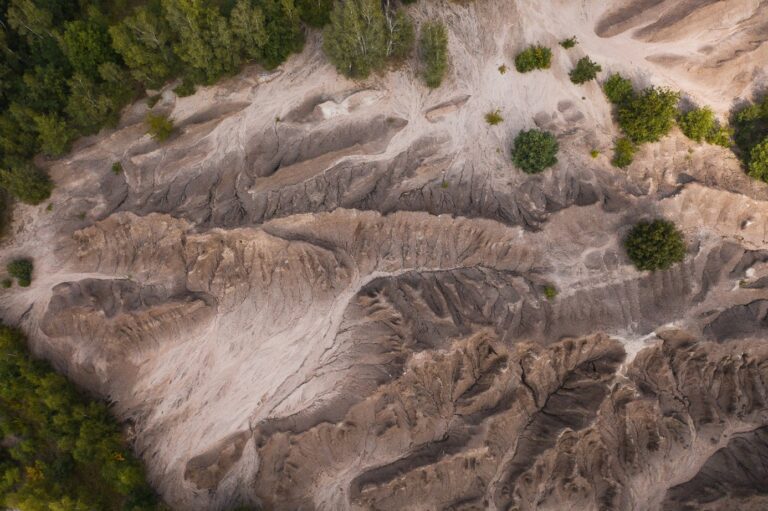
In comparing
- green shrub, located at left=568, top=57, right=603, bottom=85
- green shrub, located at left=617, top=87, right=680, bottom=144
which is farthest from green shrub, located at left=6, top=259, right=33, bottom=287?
green shrub, located at left=617, top=87, right=680, bottom=144

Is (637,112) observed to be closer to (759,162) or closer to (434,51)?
(759,162)

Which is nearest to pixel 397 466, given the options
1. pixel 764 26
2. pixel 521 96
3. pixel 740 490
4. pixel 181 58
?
pixel 740 490

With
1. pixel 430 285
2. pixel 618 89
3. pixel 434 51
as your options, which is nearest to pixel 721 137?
pixel 618 89

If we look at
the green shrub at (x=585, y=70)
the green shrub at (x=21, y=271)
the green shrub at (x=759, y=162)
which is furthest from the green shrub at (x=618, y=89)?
the green shrub at (x=21, y=271)

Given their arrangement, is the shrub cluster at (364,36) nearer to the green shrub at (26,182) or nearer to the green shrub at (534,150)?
the green shrub at (534,150)

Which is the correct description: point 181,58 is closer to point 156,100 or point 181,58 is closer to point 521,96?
point 156,100

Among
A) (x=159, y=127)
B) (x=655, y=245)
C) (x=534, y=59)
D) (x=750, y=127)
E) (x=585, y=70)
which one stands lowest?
(x=655, y=245)
